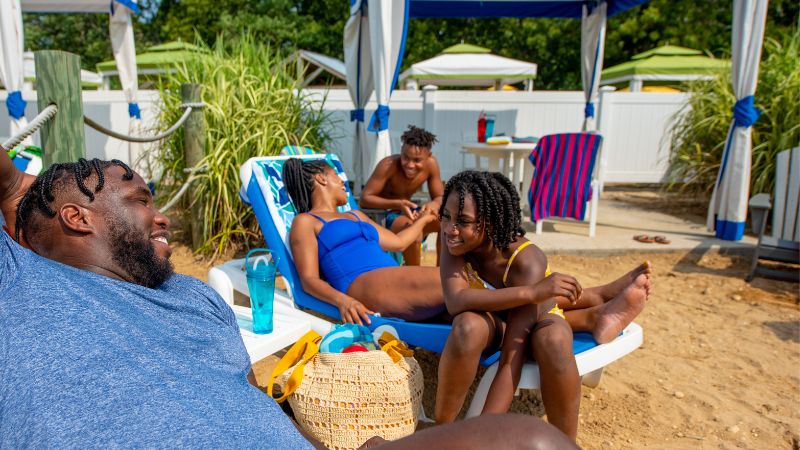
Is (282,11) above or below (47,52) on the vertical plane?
above

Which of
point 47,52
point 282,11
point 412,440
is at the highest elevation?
point 282,11

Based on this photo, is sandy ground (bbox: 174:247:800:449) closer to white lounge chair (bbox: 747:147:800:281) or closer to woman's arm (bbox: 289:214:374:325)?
white lounge chair (bbox: 747:147:800:281)

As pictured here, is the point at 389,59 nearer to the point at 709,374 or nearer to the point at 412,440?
the point at 709,374

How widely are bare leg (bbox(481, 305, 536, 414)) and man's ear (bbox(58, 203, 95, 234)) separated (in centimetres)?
147

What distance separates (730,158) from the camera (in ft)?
18.5

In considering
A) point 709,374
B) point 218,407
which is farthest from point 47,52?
point 709,374

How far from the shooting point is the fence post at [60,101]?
2438 mm

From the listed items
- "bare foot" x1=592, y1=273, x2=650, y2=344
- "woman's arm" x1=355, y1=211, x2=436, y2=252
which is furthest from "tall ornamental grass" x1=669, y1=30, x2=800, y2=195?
"bare foot" x1=592, y1=273, x2=650, y2=344

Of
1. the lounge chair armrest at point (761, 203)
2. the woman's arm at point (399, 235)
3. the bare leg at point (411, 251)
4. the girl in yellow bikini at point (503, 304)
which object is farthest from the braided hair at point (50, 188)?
the lounge chair armrest at point (761, 203)

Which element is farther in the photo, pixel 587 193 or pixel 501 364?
pixel 587 193

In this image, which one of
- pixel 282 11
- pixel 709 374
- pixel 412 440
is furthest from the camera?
pixel 282 11

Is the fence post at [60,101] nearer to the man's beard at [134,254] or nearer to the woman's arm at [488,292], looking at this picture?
the man's beard at [134,254]

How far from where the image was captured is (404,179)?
460 centimetres

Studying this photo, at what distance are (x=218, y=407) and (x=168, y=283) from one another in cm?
44
